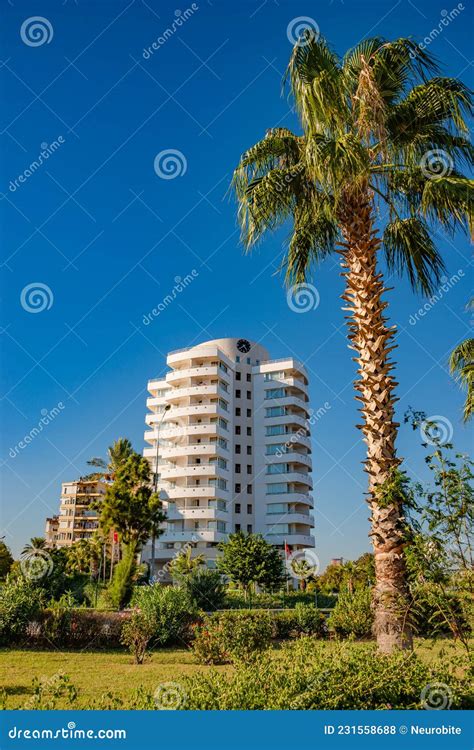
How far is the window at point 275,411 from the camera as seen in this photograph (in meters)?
62.6

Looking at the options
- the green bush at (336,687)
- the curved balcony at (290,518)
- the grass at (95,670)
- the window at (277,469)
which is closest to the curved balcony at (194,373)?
the window at (277,469)

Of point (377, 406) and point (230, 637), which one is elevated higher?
point (377, 406)

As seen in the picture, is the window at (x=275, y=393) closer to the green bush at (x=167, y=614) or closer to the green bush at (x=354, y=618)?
the green bush at (x=354, y=618)

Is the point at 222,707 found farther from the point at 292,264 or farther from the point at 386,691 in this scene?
the point at 292,264

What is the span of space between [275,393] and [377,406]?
54470 millimetres

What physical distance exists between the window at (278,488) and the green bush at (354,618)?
43.4 metres

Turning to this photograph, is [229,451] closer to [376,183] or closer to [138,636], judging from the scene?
[138,636]

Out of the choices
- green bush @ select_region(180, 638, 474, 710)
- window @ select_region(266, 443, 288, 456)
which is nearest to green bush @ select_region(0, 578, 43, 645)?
green bush @ select_region(180, 638, 474, 710)

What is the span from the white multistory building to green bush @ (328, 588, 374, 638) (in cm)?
3795

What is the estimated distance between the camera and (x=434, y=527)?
6.76m

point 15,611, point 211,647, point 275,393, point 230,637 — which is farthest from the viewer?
point 275,393

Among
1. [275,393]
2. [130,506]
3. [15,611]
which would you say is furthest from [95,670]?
[275,393]

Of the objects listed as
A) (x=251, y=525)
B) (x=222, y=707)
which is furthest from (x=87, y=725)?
(x=251, y=525)

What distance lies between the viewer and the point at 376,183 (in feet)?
33.4
